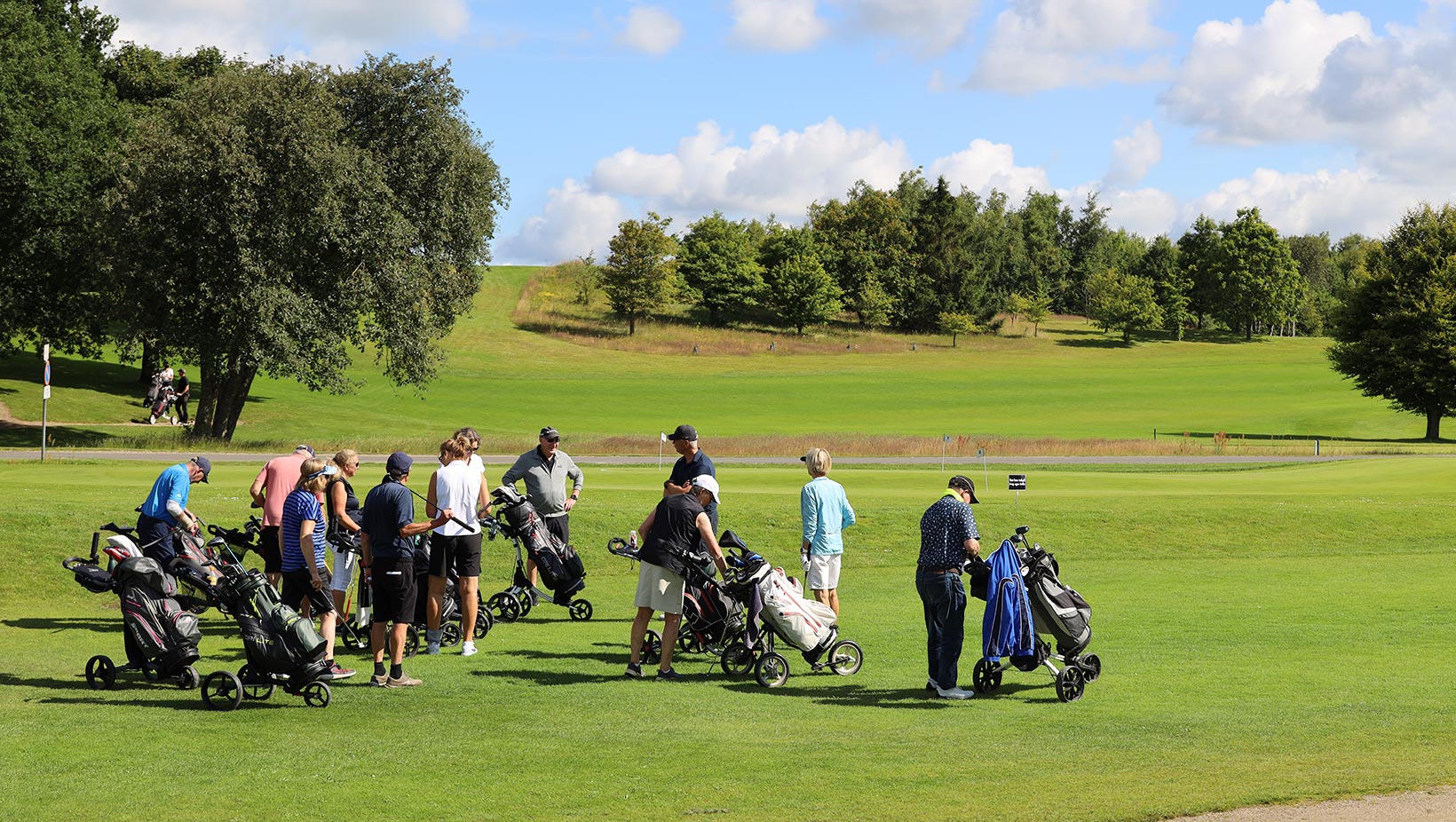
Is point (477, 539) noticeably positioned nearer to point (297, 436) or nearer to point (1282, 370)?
point (297, 436)

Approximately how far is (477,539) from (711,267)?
98025mm

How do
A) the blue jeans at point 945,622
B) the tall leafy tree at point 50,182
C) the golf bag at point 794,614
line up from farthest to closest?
the tall leafy tree at point 50,182
the golf bag at point 794,614
the blue jeans at point 945,622

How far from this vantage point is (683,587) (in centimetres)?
1133

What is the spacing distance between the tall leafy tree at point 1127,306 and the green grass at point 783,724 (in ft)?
328

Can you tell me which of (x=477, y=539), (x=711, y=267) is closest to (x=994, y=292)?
(x=711, y=267)

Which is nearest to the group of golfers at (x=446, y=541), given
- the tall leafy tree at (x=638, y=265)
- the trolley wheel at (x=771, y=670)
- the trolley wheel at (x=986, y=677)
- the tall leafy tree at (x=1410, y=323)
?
the trolley wheel at (x=986, y=677)

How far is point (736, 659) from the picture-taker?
11.4m

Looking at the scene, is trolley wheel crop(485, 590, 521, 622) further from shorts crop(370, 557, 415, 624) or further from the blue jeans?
the blue jeans

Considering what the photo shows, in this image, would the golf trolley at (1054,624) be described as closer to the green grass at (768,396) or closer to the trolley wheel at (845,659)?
the trolley wheel at (845,659)

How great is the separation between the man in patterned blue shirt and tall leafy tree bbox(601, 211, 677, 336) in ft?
297

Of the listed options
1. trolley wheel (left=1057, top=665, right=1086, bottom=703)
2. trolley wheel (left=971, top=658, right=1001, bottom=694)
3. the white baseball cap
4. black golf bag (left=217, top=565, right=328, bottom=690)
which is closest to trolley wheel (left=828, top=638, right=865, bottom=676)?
trolley wheel (left=971, top=658, right=1001, bottom=694)

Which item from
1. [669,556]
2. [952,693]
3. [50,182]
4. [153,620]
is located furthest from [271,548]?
[50,182]

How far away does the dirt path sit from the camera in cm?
679

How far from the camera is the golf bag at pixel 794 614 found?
11.0 m
